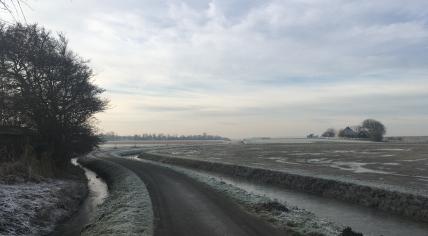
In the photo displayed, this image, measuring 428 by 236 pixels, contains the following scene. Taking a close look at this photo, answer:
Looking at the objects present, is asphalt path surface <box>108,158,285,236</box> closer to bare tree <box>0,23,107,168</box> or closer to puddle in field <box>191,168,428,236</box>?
puddle in field <box>191,168,428,236</box>

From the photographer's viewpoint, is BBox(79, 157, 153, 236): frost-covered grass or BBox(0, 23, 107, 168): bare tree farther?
BBox(0, 23, 107, 168): bare tree

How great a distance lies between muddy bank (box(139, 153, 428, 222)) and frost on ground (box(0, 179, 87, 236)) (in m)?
15.5

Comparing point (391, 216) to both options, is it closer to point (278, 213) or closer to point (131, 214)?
point (278, 213)

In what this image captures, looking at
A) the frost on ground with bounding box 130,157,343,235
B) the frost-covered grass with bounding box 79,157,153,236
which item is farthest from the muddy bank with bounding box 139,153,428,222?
the frost-covered grass with bounding box 79,157,153,236

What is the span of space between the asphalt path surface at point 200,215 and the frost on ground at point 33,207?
14.0 feet

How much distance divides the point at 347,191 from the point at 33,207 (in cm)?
1780

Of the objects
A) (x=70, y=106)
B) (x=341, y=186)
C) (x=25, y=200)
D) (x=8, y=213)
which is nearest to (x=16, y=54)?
(x=70, y=106)

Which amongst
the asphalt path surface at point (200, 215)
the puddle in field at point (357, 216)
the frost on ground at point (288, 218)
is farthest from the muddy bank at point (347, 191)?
the asphalt path surface at point (200, 215)

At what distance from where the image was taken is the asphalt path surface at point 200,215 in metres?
14.7

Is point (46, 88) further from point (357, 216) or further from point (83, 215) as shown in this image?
point (357, 216)

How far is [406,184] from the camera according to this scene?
2825cm

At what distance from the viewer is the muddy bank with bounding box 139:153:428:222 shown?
21759mm

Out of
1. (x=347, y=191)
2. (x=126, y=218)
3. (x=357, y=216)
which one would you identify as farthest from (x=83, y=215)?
(x=347, y=191)

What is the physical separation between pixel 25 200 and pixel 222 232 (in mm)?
9868
